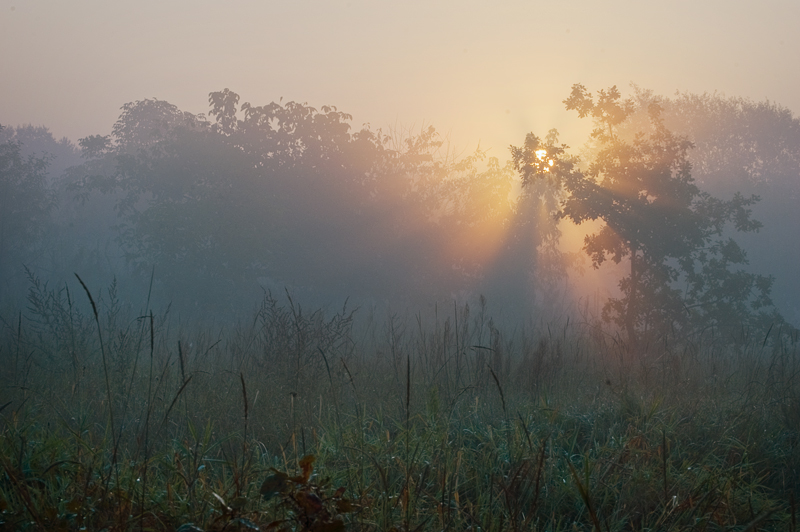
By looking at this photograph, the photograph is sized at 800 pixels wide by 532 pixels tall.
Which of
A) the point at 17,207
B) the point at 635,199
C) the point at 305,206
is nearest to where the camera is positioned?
the point at 635,199

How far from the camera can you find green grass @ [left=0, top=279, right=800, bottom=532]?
2113 millimetres

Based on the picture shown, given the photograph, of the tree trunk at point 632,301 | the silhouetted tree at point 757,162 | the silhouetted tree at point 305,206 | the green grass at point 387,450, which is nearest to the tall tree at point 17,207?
the silhouetted tree at point 305,206

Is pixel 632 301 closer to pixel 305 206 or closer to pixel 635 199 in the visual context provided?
pixel 635 199

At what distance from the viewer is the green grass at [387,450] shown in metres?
2.11

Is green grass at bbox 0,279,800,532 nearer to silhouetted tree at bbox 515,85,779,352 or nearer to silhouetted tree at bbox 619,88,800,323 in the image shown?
silhouetted tree at bbox 515,85,779,352

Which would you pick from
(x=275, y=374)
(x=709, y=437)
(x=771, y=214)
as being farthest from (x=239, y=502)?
(x=771, y=214)

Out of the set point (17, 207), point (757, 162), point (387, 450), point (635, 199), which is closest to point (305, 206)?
point (635, 199)

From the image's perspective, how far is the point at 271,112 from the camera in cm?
1650

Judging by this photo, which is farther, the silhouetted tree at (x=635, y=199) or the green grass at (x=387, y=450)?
the silhouetted tree at (x=635, y=199)

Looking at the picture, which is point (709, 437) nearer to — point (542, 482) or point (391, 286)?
point (542, 482)

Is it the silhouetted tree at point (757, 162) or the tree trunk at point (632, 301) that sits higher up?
the silhouetted tree at point (757, 162)

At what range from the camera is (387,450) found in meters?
3.41

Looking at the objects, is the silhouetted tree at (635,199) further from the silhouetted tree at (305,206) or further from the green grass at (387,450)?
the silhouetted tree at (305,206)

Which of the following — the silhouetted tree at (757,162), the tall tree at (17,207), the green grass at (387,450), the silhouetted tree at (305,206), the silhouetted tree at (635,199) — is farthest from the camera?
the silhouetted tree at (757,162)
